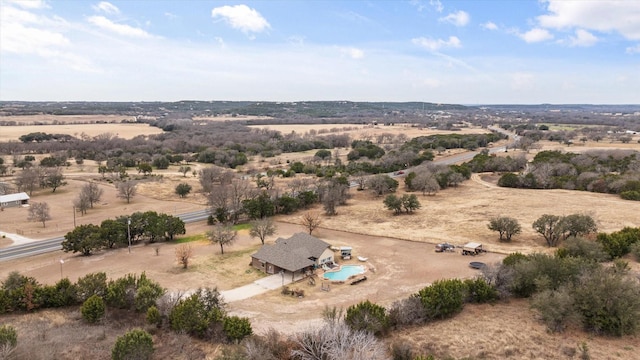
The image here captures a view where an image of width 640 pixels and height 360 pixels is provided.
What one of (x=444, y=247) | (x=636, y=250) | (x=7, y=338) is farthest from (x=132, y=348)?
(x=636, y=250)

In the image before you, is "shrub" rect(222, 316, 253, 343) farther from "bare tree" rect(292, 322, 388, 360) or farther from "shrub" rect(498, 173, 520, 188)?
"shrub" rect(498, 173, 520, 188)

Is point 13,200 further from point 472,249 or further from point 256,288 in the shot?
point 472,249

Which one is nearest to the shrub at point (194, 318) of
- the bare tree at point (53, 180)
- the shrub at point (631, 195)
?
the bare tree at point (53, 180)

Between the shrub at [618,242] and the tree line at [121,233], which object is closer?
the shrub at [618,242]

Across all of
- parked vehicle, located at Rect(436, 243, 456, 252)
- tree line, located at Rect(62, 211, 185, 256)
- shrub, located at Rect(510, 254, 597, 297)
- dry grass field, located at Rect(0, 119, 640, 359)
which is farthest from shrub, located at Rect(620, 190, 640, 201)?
tree line, located at Rect(62, 211, 185, 256)

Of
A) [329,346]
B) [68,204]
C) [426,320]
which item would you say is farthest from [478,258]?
[68,204]

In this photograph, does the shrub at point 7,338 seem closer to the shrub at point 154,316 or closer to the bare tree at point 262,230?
the shrub at point 154,316
